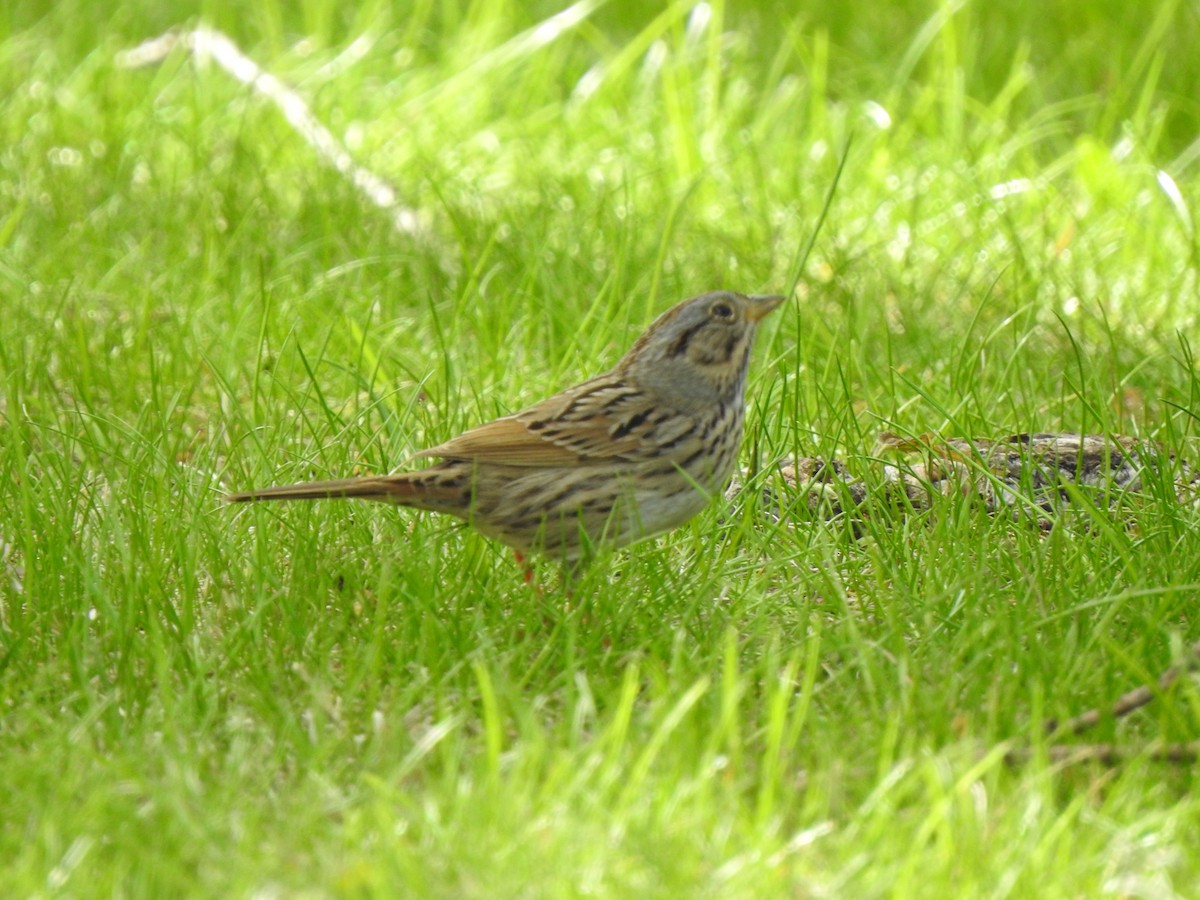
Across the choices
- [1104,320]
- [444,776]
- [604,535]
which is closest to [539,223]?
[1104,320]

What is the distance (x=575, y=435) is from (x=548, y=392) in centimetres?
102

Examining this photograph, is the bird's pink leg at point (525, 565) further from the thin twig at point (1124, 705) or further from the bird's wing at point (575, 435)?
the thin twig at point (1124, 705)

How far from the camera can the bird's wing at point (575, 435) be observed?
4270 millimetres

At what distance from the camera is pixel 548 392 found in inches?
211

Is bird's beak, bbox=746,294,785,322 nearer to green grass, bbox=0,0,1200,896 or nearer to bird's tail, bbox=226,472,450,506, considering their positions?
green grass, bbox=0,0,1200,896

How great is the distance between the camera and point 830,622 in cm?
402

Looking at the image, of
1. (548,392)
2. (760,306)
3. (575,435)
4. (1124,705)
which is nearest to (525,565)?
(575,435)

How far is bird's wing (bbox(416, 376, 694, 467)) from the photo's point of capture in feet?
14.0

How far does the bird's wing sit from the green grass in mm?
255

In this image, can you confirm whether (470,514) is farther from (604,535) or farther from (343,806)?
(343,806)

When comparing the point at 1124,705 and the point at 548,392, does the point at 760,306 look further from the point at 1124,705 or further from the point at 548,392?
the point at 1124,705

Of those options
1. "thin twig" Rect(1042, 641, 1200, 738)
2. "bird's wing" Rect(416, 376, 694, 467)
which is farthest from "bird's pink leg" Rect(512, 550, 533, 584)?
"thin twig" Rect(1042, 641, 1200, 738)

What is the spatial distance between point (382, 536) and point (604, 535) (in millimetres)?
589

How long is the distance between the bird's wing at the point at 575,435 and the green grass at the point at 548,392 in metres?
0.25
